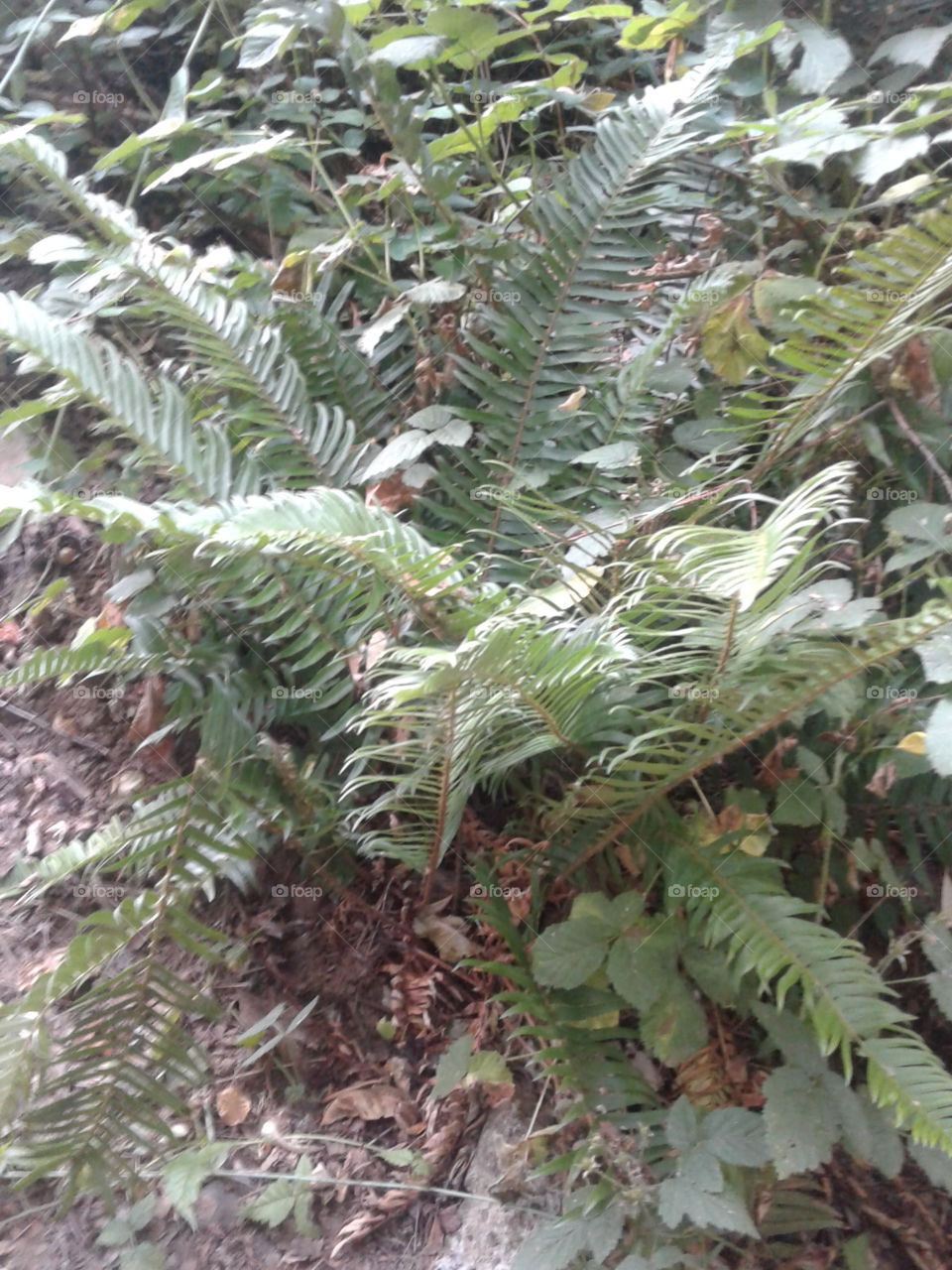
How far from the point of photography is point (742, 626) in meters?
0.89

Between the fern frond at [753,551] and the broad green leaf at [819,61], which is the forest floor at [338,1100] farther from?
the broad green leaf at [819,61]

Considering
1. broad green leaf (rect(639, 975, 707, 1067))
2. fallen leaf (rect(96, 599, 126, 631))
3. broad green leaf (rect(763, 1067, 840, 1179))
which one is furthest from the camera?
fallen leaf (rect(96, 599, 126, 631))

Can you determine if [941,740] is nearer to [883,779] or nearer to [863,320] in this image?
[883,779]

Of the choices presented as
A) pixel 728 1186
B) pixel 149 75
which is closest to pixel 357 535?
pixel 728 1186

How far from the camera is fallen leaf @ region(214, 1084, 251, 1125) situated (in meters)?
1.16

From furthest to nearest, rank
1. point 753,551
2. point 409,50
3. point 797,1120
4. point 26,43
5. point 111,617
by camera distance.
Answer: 1. point 26,43
2. point 111,617
3. point 409,50
4. point 797,1120
5. point 753,551

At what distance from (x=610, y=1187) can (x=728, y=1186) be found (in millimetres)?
125

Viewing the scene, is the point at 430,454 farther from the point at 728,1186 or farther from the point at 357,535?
the point at 728,1186

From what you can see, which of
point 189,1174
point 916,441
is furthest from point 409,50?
point 189,1174

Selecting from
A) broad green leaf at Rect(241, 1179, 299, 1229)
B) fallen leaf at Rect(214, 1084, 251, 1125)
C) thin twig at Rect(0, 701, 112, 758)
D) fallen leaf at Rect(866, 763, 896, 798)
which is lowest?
broad green leaf at Rect(241, 1179, 299, 1229)

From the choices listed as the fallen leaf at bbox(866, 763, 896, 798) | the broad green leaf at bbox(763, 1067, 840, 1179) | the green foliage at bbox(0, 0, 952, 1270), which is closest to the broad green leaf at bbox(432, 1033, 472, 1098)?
the green foliage at bbox(0, 0, 952, 1270)

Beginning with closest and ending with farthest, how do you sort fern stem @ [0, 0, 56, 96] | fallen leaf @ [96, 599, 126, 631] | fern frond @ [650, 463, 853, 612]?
1. fern frond @ [650, 463, 853, 612]
2. fallen leaf @ [96, 599, 126, 631]
3. fern stem @ [0, 0, 56, 96]

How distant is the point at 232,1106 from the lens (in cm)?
117

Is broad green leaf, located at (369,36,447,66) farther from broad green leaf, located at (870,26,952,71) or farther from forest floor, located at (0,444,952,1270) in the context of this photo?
forest floor, located at (0,444,952,1270)
